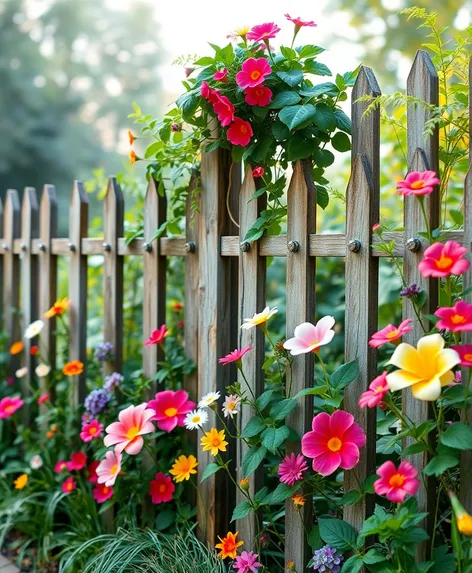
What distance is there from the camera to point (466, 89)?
1721mm

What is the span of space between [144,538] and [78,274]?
1.25 metres

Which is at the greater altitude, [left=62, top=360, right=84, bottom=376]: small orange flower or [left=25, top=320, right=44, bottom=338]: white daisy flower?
[left=25, top=320, right=44, bottom=338]: white daisy flower

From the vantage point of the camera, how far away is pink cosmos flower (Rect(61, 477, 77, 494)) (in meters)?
2.50

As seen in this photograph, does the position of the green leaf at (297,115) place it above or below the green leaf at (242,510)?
above

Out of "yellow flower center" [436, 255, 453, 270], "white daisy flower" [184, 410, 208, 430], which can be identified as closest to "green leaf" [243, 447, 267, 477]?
"white daisy flower" [184, 410, 208, 430]

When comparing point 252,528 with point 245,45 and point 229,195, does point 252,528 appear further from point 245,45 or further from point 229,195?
point 245,45

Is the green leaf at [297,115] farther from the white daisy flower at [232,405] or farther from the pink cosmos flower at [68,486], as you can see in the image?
the pink cosmos flower at [68,486]

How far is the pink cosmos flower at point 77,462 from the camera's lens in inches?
99.4

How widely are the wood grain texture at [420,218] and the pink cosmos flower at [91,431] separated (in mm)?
1224

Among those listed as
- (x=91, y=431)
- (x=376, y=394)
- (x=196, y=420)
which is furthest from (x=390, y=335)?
(x=91, y=431)

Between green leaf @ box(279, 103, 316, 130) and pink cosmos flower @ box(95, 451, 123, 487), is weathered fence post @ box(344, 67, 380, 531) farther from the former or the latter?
pink cosmos flower @ box(95, 451, 123, 487)

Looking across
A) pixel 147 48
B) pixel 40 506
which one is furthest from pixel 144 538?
pixel 147 48

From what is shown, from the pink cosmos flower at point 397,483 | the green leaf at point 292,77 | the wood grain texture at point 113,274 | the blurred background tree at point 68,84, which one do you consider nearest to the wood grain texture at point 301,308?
the green leaf at point 292,77

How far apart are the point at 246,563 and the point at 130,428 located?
0.56m
